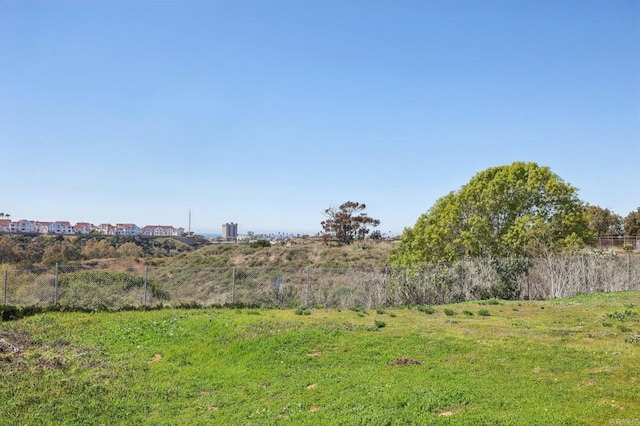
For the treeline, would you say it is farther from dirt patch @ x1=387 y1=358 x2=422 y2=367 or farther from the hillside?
dirt patch @ x1=387 y1=358 x2=422 y2=367

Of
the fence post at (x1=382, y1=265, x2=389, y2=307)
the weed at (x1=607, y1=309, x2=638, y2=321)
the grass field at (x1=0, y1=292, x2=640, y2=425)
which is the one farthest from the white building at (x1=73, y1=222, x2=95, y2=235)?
the weed at (x1=607, y1=309, x2=638, y2=321)

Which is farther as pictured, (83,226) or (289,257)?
(83,226)

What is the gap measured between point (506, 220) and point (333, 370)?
20.2 m

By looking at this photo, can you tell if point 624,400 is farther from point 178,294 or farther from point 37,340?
point 178,294

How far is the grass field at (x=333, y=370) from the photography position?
22.5ft

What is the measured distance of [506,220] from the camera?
26.7 m

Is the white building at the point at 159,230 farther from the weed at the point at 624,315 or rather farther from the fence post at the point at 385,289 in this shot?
the weed at the point at 624,315

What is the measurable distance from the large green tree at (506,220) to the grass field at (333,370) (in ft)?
32.7

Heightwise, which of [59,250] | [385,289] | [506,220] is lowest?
[385,289]

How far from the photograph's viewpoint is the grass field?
6.84 meters

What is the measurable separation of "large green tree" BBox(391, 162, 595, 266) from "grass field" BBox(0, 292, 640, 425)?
9.96 m

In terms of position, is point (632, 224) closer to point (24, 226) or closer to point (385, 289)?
point (385, 289)

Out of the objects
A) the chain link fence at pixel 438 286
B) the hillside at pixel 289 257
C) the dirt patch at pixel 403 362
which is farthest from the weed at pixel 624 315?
the hillside at pixel 289 257

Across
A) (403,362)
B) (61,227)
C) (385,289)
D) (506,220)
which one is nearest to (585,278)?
(506,220)
